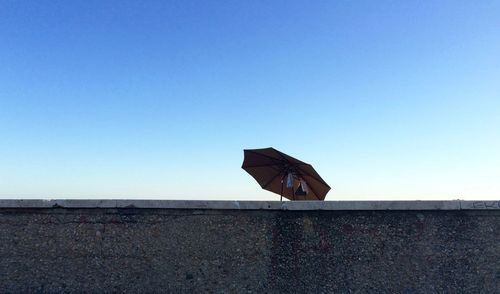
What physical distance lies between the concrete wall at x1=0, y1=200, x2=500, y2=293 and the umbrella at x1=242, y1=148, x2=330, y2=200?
234cm

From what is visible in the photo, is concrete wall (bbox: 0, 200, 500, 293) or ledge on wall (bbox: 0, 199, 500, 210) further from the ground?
ledge on wall (bbox: 0, 199, 500, 210)

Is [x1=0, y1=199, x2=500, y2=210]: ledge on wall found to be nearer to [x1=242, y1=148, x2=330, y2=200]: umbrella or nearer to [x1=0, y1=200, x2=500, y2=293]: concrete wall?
[x1=0, y1=200, x2=500, y2=293]: concrete wall

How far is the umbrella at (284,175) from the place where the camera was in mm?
7680

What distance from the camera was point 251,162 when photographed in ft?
26.6

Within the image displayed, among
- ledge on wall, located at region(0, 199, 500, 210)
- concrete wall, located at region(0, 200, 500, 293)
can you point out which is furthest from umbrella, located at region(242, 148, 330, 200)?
concrete wall, located at region(0, 200, 500, 293)

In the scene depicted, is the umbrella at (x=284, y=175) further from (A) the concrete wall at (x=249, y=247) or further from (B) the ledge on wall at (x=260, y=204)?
(A) the concrete wall at (x=249, y=247)

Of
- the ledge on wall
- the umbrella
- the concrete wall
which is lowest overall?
the concrete wall

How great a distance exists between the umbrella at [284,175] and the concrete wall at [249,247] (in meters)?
2.34

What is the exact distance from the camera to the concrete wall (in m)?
5.18

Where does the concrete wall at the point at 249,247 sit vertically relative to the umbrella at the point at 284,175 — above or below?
below

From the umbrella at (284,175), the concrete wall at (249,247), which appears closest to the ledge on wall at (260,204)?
the concrete wall at (249,247)

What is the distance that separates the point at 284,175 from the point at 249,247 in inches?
113

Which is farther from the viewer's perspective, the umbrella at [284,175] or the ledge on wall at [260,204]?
the umbrella at [284,175]

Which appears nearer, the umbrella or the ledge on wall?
the ledge on wall
